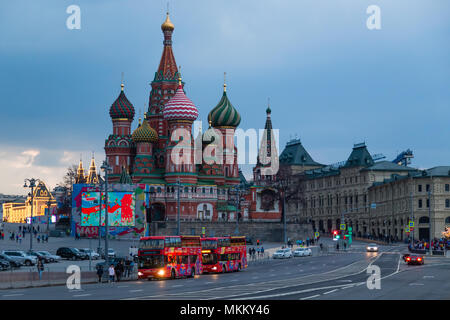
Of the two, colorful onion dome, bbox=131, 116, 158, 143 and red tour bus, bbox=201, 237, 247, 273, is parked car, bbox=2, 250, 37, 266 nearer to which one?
red tour bus, bbox=201, 237, 247, 273

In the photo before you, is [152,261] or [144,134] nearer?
[152,261]

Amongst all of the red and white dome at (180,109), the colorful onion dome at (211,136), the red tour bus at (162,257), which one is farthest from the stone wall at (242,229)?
the red tour bus at (162,257)

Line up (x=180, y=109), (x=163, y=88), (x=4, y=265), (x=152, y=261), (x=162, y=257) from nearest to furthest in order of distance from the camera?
(x=162, y=257)
(x=152, y=261)
(x=4, y=265)
(x=180, y=109)
(x=163, y=88)

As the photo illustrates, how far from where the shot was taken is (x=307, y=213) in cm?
17412

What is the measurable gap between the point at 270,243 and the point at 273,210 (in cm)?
1205

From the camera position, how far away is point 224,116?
405 ft

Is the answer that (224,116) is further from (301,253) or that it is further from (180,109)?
(301,253)

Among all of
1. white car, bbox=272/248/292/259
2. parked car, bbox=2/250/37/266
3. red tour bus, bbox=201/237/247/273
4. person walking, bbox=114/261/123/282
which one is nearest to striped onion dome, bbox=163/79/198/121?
white car, bbox=272/248/292/259

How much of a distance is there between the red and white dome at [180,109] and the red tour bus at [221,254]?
171 ft

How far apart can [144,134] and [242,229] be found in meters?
21.5

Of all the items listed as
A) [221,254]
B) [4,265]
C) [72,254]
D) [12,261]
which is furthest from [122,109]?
[4,265]

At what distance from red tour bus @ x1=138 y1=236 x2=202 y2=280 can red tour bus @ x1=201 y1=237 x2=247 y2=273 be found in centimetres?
547
